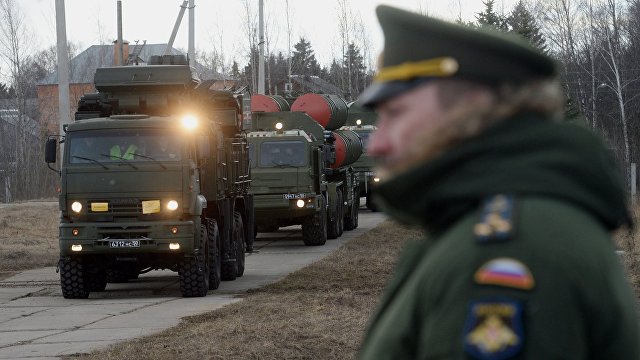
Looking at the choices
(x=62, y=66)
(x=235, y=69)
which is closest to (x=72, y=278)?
(x=62, y=66)

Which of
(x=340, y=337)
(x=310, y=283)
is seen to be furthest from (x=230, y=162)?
(x=340, y=337)

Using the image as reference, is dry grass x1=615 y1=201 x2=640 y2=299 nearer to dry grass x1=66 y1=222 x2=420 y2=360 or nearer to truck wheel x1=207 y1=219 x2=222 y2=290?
dry grass x1=66 y1=222 x2=420 y2=360

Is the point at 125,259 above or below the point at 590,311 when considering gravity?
below

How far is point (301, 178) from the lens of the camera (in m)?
27.6

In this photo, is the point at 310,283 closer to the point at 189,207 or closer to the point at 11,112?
the point at 189,207

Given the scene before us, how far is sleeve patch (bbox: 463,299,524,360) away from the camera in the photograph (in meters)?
2.02

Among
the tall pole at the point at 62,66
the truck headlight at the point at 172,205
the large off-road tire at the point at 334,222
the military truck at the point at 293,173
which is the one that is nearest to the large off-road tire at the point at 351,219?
the military truck at the point at 293,173

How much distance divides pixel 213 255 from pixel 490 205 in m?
16.8

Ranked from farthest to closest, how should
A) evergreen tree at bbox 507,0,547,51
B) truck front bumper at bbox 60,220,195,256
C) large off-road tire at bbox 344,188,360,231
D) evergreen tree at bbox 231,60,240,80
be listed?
1. evergreen tree at bbox 231,60,240,80
2. evergreen tree at bbox 507,0,547,51
3. large off-road tire at bbox 344,188,360,231
4. truck front bumper at bbox 60,220,195,256

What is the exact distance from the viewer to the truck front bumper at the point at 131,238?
57.0 ft

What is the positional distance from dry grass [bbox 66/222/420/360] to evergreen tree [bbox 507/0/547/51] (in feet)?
59.5

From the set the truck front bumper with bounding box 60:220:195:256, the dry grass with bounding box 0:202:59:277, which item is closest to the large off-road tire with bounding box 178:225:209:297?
the truck front bumper with bounding box 60:220:195:256

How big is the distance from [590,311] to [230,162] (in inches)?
735

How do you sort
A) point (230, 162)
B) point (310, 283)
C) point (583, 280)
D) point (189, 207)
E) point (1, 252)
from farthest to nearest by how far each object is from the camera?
point (1, 252) < point (230, 162) < point (310, 283) < point (189, 207) < point (583, 280)
